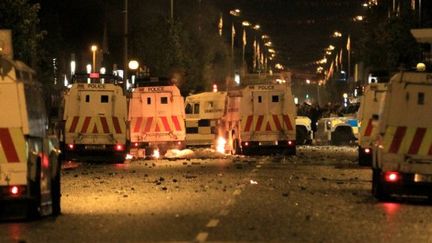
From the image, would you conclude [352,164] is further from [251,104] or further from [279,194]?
[279,194]

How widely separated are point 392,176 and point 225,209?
3.23m

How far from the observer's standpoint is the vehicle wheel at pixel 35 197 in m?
14.9

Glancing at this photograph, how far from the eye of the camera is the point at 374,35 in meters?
60.9

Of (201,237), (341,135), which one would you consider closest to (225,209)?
(201,237)

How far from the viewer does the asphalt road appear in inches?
540

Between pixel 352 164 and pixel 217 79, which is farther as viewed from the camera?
pixel 217 79

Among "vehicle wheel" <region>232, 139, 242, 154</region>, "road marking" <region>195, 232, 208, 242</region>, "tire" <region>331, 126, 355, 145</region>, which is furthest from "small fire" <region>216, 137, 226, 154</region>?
"road marking" <region>195, 232, 208, 242</region>

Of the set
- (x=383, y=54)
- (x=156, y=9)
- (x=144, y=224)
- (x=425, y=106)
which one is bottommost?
(x=144, y=224)

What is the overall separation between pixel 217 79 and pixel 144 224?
6913cm

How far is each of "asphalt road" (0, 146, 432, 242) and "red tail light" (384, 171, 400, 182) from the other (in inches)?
18.0

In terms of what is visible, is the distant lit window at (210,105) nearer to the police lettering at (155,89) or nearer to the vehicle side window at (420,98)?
the police lettering at (155,89)

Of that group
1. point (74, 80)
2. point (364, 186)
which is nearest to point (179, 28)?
point (74, 80)

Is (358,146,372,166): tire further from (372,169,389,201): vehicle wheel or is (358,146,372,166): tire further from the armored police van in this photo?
the armored police van

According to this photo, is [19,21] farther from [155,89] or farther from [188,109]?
[188,109]
